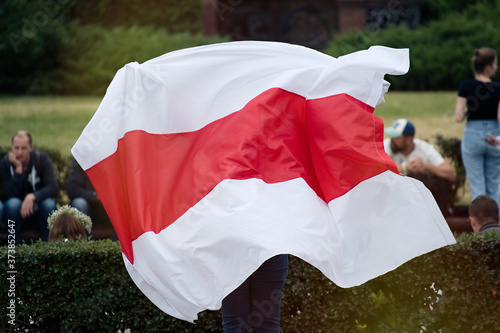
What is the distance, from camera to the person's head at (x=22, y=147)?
9.19 meters

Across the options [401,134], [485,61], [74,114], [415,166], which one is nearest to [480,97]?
[485,61]

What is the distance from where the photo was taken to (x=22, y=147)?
362 inches

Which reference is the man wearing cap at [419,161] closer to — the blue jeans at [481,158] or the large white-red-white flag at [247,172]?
the blue jeans at [481,158]

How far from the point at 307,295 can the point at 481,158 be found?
180 inches

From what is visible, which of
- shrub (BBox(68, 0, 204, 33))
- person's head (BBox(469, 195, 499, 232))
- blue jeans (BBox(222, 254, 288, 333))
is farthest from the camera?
shrub (BBox(68, 0, 204, 33))

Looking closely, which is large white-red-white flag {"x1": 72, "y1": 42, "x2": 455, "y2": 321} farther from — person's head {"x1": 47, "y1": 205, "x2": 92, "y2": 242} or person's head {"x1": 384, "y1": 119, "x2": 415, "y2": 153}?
person's head {"x1": 384, "y1": 119, "x2": 415, "y2": 153}

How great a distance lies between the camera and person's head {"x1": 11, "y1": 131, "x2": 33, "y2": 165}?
919cm

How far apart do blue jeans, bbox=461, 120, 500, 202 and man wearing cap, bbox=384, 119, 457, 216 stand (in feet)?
1.28

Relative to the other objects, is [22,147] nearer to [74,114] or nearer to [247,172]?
[247,172]

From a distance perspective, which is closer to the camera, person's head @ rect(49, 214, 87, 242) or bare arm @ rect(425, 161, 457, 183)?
person's head @ rect(49, 214, 87, 242)

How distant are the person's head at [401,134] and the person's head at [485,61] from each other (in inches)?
39.7

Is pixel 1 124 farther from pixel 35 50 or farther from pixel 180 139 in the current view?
pixel 180 139

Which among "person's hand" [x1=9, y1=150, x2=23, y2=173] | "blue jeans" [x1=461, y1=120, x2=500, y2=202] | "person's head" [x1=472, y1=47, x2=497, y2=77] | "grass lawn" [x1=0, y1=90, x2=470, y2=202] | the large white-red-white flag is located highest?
the large white-red-white flag

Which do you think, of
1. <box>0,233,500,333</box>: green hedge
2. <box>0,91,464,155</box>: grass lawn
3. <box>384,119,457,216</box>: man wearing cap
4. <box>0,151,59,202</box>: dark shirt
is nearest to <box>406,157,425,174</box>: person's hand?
<box>384,119,457,216</box>: man wearing cap
